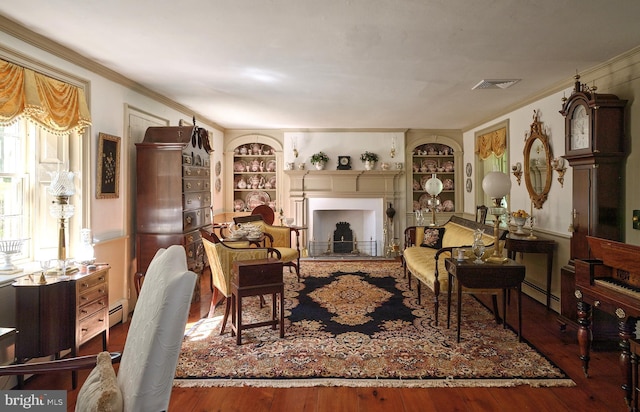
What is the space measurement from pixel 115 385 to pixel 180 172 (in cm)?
295

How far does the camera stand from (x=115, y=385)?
1.37 meters

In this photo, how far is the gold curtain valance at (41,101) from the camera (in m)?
2.47

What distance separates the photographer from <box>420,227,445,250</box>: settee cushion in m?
5.12

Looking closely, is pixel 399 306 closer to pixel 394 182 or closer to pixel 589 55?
pixel 589 55

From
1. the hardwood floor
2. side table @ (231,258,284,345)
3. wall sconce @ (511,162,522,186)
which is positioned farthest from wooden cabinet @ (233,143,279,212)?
the hardwood floor

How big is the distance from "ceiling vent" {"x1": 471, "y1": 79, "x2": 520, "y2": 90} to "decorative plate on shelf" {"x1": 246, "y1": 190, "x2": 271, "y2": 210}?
4.59m

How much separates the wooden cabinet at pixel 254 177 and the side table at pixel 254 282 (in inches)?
167

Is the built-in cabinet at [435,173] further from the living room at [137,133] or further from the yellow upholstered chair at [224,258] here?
the yellow upholstered chair at [224,258]

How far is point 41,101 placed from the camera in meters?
2.77

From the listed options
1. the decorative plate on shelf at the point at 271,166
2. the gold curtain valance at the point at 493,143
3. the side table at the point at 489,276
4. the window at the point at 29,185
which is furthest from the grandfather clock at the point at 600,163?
the decorative plate on shelf at the point at 271,166

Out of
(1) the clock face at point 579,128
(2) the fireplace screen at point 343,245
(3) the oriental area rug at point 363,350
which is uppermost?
(1) the clock face at point 579,128

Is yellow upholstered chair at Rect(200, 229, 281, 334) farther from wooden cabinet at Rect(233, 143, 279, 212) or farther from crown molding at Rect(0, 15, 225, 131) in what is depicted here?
wooden cabinet at Rect(233, 143, 279, 212)

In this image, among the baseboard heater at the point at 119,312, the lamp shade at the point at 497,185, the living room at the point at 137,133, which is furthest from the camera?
the baseboard heater at the point at 119,312

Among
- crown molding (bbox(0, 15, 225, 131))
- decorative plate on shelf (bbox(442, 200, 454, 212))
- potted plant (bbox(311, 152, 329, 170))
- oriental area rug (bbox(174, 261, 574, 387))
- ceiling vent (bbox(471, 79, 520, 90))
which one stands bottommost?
oriental area rug (bbox(174, 261, 574, 387))
